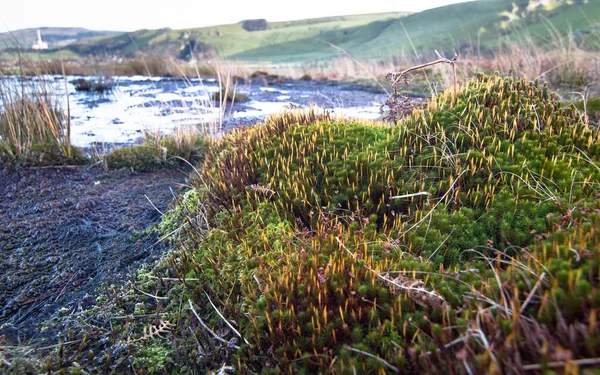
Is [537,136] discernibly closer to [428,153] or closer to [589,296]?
[428,153]

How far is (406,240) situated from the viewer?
264cm

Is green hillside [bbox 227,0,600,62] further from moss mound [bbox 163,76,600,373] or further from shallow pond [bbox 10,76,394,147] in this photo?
Answer: moss mound [bbox 163,76,600,373]

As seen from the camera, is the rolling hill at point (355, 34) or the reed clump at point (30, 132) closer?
the reed clump at point (30, 132)

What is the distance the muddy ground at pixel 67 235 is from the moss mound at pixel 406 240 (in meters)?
0.62

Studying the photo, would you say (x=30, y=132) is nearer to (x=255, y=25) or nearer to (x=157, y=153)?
(x=157, y=153)

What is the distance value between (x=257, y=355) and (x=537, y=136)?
118 inches

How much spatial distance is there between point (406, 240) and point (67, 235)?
337 cm

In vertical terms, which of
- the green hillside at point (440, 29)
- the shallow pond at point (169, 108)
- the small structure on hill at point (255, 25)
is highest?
the small structure on hill at point (255, 25)

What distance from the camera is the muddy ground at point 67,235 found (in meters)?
2.86

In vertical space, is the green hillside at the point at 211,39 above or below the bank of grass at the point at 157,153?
above

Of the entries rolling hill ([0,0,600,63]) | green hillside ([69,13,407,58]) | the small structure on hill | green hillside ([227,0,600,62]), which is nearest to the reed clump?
green hillside ([227,0,600,62])

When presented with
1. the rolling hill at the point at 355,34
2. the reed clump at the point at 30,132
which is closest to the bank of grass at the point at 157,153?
the reed clump at the point at 30,132

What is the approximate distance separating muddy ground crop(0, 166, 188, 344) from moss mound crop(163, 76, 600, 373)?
616 millimetres

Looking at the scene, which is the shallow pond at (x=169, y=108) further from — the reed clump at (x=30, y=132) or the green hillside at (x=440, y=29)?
the green hillside at (x=440, y=29)
